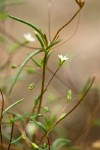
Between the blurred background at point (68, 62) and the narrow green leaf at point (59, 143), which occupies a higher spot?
the blurred background at point (68, 62)

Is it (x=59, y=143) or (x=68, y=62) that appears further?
(x=68, y=62)

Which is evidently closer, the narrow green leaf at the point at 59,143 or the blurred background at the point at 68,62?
the narrow green leaf at the point at 59,143

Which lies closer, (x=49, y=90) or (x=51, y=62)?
(x=49, y=90)

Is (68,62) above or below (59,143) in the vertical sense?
above

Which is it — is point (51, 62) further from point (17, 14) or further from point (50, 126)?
point (50, 126)

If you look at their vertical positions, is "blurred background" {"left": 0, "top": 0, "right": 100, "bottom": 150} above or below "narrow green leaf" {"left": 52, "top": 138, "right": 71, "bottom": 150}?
above

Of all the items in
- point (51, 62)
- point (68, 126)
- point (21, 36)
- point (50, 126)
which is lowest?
point (50, 126)

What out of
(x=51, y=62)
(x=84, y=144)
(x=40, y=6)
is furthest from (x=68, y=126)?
(x=40, y=6)

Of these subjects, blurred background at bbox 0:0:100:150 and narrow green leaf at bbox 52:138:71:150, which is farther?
blurred background at bbox 0:0:100:150
